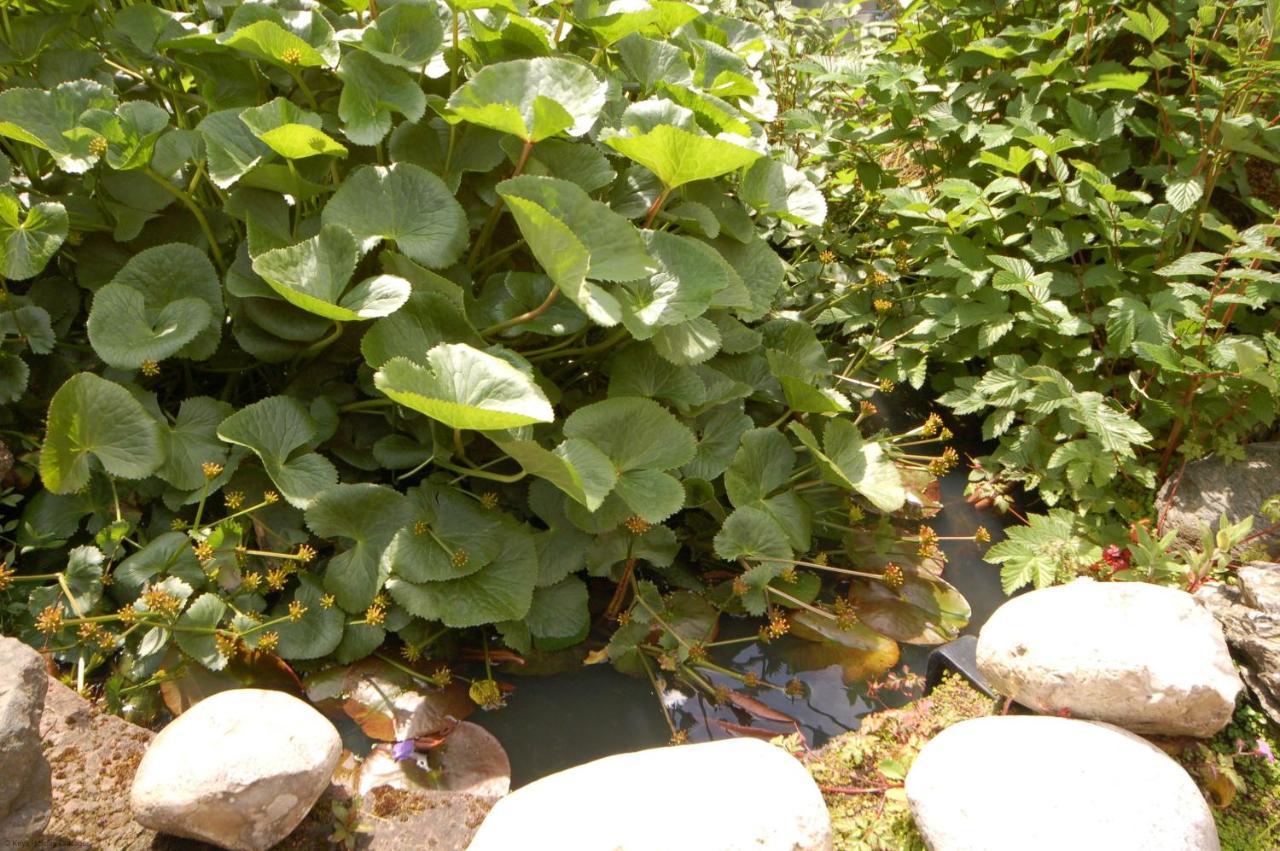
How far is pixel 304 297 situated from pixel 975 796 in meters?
1.40

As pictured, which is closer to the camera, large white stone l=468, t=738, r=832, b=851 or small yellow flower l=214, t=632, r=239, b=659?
large white stone l=468, t=738, r=832, b=851

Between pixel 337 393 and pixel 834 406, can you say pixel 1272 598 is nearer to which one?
pixel 834 406

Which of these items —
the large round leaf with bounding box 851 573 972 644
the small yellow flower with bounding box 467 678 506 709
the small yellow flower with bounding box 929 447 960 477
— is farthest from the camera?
the small yellow flower with bounding box 929 447 960 477

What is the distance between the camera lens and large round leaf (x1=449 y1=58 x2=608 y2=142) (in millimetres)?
1771

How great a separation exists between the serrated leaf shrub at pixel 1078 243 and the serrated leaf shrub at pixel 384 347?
0.44 m

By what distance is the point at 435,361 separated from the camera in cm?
155

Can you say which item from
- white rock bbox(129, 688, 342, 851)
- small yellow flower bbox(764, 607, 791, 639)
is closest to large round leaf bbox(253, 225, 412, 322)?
white rock bbox(129, 688, 342, 851)

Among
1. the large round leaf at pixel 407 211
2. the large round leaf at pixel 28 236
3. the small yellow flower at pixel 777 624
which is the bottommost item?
the small yellow flower at pixel 777 624

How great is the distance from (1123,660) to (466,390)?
49.6 inches

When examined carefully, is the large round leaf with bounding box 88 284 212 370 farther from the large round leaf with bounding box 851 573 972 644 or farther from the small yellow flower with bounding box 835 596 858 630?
the large round leaf with bounding box 851 573 972 644

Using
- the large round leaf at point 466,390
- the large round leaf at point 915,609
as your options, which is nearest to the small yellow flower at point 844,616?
the large round leaf at point 915,609

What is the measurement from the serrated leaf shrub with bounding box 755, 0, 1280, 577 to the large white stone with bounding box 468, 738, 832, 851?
1237 millimetres

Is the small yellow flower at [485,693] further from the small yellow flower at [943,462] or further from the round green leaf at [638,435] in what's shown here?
the small yellow flower at [943,462]

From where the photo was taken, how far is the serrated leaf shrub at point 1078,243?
2.28m
